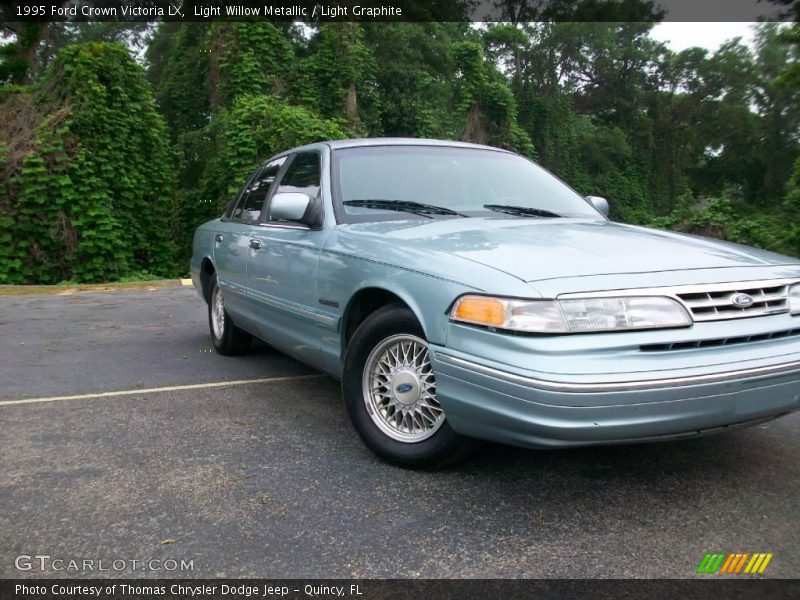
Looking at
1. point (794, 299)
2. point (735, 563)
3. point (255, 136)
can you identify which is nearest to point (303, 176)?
point (794, 299)

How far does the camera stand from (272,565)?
8.00 ft

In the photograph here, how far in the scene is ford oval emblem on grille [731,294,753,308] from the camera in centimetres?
275

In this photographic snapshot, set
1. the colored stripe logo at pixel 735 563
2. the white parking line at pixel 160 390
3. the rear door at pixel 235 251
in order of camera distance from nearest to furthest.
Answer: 1. the colored stripe logo at pixel 735 563
2. the white parking line at pixel 160 390
3. the rear door at pixel 235 251

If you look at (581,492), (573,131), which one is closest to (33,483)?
(581,492)

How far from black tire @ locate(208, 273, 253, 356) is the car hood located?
2289mm

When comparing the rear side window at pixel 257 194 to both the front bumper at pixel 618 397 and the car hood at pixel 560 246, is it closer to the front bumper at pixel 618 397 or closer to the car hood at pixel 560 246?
the car hood at pixel 560 246

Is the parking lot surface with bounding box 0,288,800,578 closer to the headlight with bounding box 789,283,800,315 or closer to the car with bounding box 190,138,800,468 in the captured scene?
the car with bounding box 190,138,800,468

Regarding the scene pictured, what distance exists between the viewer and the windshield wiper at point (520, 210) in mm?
4078

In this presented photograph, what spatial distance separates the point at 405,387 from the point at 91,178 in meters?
11.7

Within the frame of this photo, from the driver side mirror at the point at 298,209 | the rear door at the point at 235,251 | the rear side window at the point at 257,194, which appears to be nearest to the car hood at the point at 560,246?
the driver side mirror at the point at 298,209

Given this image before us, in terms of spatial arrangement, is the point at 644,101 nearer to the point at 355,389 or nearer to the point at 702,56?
the point at 702,56

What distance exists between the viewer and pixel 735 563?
2.43 metres

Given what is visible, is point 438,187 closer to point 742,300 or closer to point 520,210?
point 520,210

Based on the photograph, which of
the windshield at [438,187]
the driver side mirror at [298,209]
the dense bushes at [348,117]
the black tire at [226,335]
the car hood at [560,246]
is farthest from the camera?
the dense bushes at [348,117]
